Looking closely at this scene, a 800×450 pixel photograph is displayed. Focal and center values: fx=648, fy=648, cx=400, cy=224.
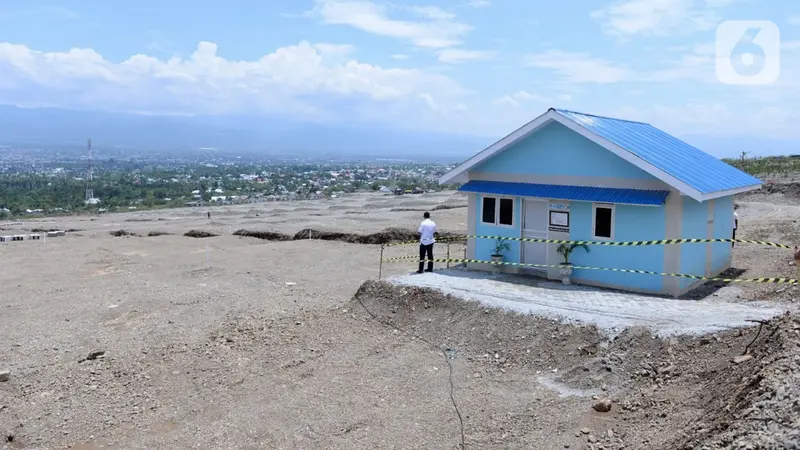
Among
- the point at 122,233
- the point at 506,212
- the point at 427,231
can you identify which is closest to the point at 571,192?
the point at 506,212

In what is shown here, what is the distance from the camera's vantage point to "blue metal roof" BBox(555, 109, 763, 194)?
587 inches

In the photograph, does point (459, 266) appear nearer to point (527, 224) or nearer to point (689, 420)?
point (527, 224)

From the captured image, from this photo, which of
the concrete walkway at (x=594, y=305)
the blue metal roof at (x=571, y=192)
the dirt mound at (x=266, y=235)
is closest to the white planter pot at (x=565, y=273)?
the concrete walkway at (x=594, y=305)

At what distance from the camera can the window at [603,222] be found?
15375mm

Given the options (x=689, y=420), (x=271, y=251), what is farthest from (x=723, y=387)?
(x=271, y=251)

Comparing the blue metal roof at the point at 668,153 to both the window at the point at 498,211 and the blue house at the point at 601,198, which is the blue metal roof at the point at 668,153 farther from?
the window at the point at 498,211

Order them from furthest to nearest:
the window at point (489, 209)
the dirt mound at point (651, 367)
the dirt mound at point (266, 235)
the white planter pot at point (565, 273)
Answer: the dirt mound at point (266, 235)
the window at point (489, 209)
the white planter pot at point (565, 273)
the dirt mound at point (651, 367)

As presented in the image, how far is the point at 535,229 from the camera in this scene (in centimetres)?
1672

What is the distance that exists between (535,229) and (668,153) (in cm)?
401

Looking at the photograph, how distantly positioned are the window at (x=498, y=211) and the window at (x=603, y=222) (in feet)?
7.46

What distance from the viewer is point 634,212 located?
15.0 m

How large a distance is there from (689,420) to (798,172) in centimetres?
4068

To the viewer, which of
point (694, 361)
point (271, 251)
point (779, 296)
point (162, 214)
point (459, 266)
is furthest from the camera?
point (162, 214)

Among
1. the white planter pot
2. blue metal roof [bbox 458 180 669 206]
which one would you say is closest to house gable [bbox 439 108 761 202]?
blue metal roof [bbox 458 180 669 206]
